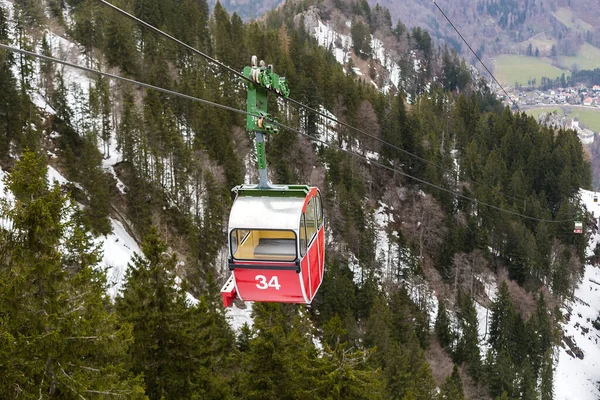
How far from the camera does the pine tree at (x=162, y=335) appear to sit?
1761 centimetres

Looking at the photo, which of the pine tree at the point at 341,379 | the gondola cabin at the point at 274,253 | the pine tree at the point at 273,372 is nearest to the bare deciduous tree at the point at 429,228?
the pine tree at the point at 273,372

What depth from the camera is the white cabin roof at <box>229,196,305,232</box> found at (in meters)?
11.3

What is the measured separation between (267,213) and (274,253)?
6.26 feet

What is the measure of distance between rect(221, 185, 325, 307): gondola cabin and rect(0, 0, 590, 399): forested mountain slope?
318 cm

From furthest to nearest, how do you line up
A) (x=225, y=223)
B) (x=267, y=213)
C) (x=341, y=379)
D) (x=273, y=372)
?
1. (x=225, y=223)
2. (x=273, y=372)
3. (x=341, y=379)
4. (x=267, y=213)

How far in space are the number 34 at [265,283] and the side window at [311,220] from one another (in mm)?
1269

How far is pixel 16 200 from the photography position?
452 inches

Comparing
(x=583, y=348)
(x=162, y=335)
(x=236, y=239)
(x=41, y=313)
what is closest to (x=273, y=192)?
(x=236, y=239)

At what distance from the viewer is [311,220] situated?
1304cm

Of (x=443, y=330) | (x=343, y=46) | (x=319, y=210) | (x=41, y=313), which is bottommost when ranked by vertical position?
(x=443, y=330)

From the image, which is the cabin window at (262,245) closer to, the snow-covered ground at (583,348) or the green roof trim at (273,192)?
the green roof trim at (273,192)

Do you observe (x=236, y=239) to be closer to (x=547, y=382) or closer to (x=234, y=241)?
(x=234, y=241)

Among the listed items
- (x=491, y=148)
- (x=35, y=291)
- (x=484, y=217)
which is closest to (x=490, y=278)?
(x=484, y=217)

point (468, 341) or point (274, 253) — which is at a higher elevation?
point (274, 253)
